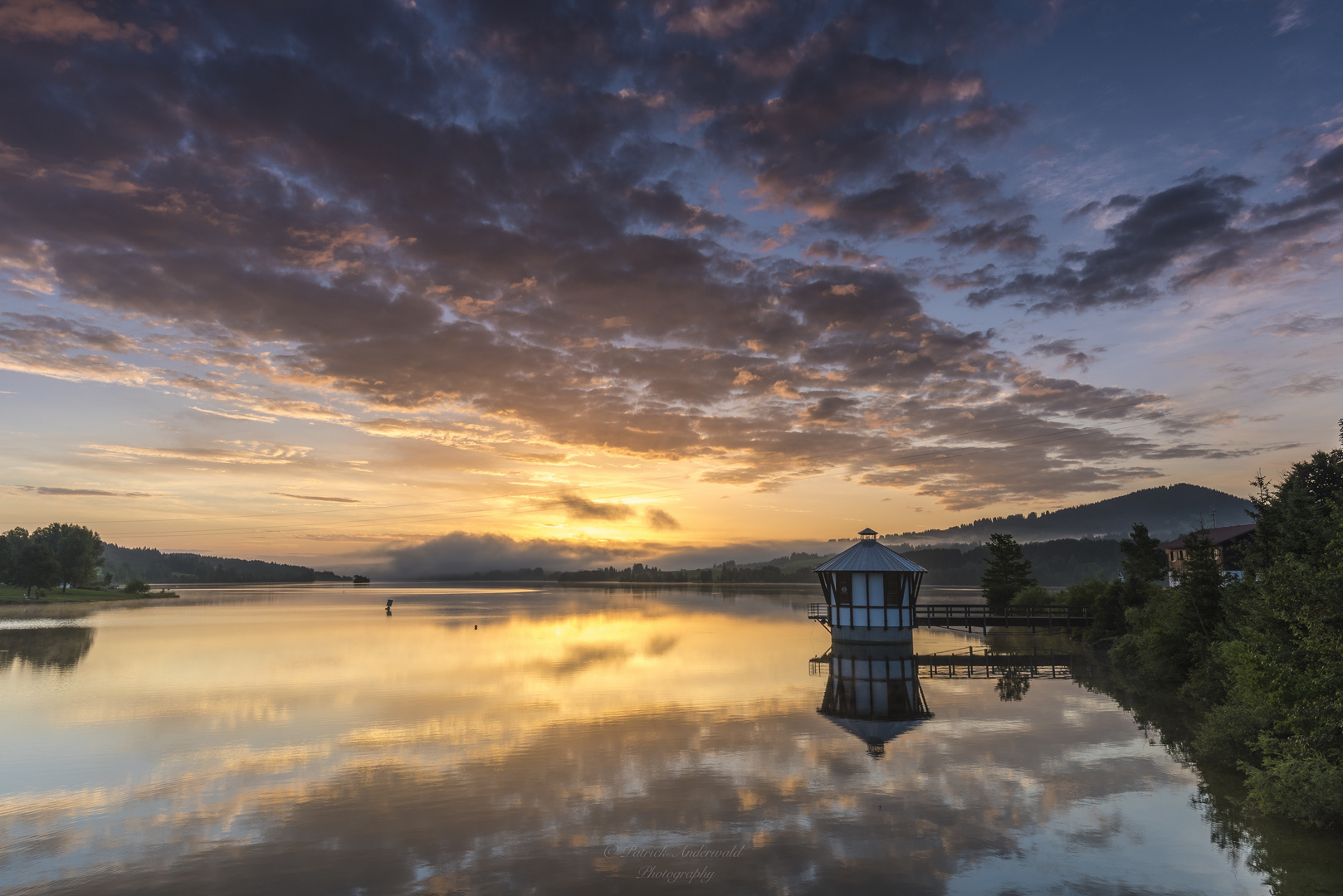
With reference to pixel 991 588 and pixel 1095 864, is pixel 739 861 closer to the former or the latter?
pixel 1095 864

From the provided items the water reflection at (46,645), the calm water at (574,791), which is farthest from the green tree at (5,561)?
the calm water at (574,791)

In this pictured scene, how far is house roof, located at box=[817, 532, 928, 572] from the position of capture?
53.7 meters

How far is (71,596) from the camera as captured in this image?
459 ft

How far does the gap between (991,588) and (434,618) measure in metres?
75.1

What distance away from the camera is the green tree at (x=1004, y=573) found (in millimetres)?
80875

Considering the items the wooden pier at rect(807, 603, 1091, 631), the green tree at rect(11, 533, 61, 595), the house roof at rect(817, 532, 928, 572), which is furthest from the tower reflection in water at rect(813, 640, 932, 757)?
the green tree at rect(11, 533, 61, 595)

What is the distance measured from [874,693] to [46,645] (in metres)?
Answer: 66.8

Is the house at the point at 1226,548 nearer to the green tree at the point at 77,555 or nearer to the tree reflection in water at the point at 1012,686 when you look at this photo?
the tree reflection in water at the point at 1012,686

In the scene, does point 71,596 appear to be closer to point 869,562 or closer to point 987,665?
point 869,562

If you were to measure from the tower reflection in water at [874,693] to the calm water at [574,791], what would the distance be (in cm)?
75

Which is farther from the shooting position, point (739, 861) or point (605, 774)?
point (605, 774)

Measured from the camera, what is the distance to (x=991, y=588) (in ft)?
270

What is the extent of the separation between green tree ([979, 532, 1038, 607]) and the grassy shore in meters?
149

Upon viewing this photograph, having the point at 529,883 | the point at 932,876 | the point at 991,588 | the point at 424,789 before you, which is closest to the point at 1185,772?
the point at 932,876
